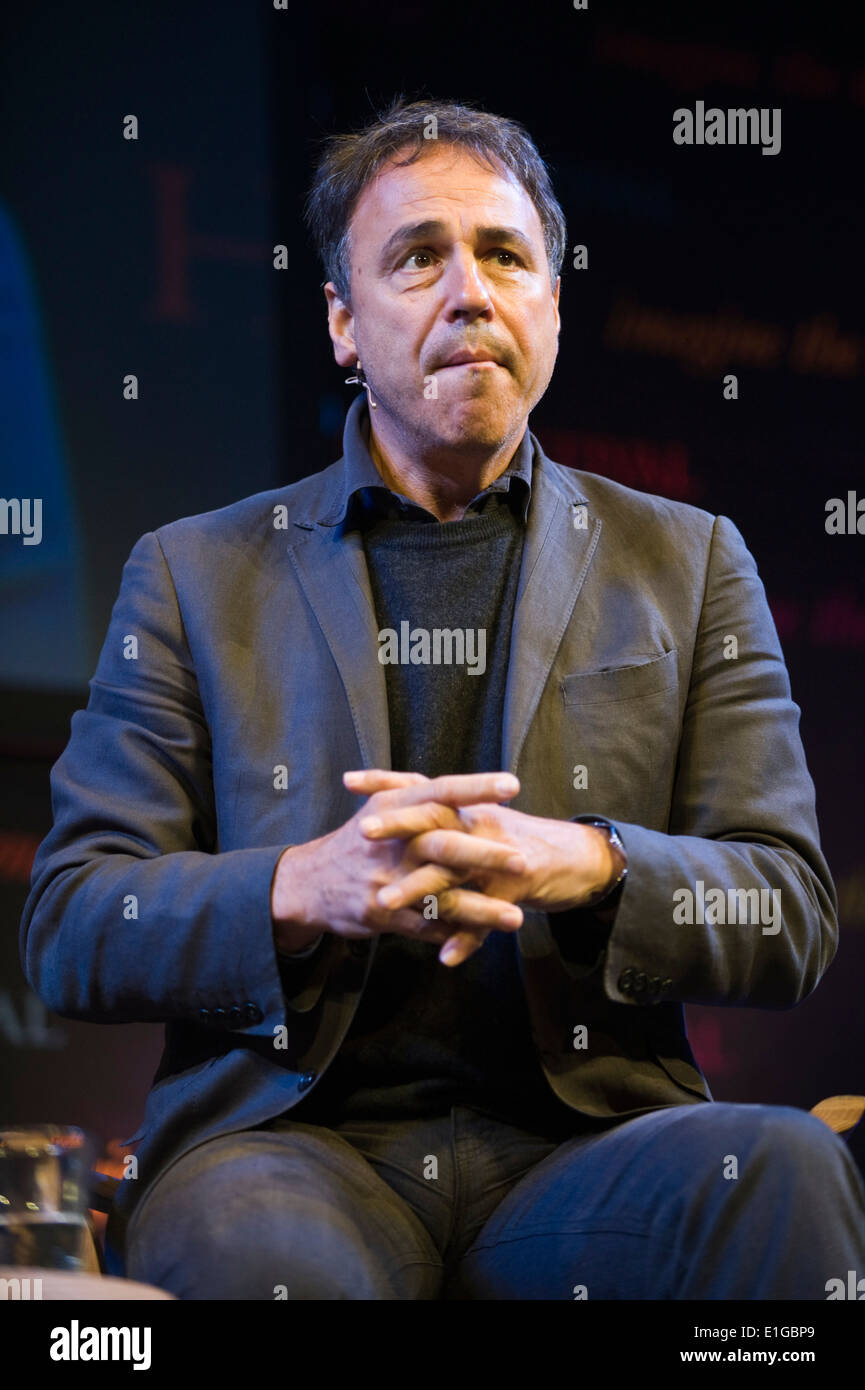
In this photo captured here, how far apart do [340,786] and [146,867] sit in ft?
0.87

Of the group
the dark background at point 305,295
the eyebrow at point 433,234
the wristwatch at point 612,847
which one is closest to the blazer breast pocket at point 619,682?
the wristwatch at point 612,847

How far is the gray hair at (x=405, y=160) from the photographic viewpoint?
2.17 metres

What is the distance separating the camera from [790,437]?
112 inches

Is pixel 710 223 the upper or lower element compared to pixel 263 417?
upper

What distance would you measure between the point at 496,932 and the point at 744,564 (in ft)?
2.20

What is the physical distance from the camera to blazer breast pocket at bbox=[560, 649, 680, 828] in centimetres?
195

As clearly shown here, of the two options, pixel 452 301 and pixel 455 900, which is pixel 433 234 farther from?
pixel 455 900

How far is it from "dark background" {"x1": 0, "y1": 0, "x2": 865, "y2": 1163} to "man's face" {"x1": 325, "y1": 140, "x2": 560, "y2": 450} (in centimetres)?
55

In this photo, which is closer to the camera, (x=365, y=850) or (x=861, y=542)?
(x=365, y=850)

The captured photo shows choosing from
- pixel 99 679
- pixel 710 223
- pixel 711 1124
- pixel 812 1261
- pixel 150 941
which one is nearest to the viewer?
pixel 812 1261

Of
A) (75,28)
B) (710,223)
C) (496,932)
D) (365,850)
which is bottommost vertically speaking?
(496,932)

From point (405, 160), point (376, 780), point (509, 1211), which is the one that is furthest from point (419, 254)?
point (509, 1211)

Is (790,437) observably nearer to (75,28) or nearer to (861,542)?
(861,542)
